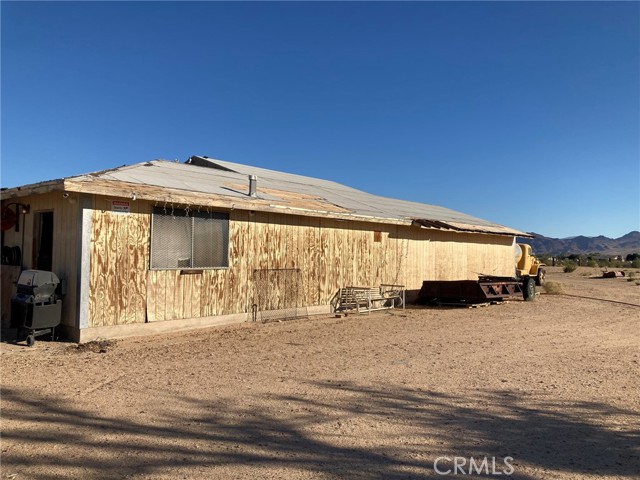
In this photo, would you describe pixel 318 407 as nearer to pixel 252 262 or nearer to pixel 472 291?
pixel 252 262

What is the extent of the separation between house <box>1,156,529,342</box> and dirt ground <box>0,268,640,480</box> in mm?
942

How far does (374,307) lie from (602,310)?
717cm

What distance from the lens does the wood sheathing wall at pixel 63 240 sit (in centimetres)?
952

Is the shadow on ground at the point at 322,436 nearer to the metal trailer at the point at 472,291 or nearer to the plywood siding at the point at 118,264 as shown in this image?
the plywood siding at the point at 118,264

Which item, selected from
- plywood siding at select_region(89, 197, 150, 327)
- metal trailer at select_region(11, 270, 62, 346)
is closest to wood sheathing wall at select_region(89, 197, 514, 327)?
plywood siding at select_region(89, 197, 150, 327)

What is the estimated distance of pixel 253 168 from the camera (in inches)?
812

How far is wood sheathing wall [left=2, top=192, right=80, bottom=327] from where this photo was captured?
9516 mm

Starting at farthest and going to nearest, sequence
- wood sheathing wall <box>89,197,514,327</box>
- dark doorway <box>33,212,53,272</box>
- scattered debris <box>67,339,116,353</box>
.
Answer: dark doorway <box>33,212,53,272</box> < wood sheathing wall <box>89,197,514,327</box> < scattered debris <box>67,339,116,353</box>

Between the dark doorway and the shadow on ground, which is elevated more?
the dark doorway

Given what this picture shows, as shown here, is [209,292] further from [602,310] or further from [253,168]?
[602,310]

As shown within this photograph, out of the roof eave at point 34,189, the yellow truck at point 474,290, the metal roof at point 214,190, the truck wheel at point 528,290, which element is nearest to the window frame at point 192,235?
the metal roof at point 214,190

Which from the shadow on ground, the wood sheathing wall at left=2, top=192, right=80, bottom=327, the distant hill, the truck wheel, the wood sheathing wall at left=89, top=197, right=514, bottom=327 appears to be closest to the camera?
the shadow on ground

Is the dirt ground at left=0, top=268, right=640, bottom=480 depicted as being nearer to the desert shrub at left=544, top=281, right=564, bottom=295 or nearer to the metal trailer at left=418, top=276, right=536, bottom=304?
the metal trailer at left=418, top=276, right=536, bottom=304

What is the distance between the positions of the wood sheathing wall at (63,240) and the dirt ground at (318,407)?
912 millimetres
